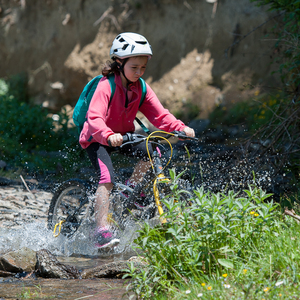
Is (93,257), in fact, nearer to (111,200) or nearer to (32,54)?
(111,200)

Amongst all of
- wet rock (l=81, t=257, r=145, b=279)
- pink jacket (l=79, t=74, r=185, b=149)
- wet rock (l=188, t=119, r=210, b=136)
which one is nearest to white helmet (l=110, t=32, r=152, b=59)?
pink jacket (l=79, t=74, r=185, b=149)

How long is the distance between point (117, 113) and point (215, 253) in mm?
1984

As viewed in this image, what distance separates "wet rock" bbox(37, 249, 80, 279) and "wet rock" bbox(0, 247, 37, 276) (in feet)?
0.45

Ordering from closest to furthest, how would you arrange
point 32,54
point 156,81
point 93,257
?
point 93,257
point 156,81
point 32,54

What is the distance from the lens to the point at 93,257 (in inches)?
163

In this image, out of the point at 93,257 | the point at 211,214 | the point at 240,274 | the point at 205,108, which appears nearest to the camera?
the point at 240,274

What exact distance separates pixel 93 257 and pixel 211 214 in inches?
72.6

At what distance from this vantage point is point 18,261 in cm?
355

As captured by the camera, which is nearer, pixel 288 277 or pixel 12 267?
pixel 288 277

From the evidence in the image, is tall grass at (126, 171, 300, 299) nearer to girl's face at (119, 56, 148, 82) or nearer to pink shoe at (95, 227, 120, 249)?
pink shoe at (95, 227, 120, 249)

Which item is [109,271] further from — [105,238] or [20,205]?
[20,205]

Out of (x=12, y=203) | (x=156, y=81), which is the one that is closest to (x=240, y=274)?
(x=12, y=203)

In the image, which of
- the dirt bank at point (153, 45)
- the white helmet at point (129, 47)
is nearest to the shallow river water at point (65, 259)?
the white helmet at point (129, 47)

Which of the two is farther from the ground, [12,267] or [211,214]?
[211,214]
